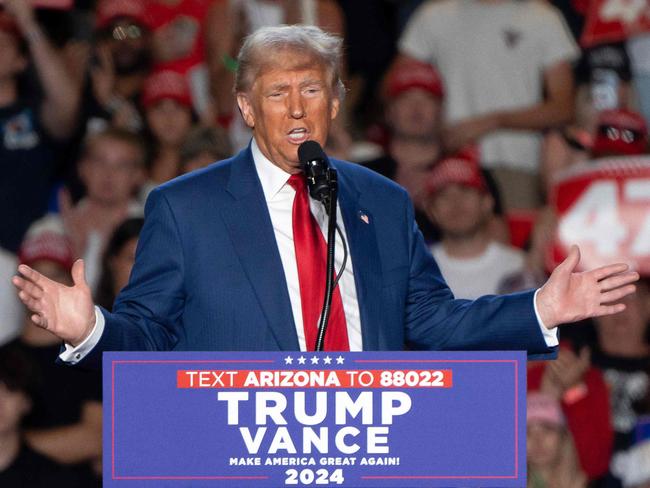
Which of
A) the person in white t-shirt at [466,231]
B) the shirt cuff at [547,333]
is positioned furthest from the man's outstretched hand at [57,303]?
the person in white t-shirt at [466,231]

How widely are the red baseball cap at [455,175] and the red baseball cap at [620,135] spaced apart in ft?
1.67

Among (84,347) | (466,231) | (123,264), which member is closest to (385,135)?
(466,231)

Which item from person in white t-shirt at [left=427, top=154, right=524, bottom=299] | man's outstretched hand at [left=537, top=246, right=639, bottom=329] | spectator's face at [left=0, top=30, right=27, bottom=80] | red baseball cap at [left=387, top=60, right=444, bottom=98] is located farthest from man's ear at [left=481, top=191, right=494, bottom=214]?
man's outstretched hand at [left=537, top=246, right=639, bottom=329]

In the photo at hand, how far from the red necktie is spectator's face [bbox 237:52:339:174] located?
134 mm

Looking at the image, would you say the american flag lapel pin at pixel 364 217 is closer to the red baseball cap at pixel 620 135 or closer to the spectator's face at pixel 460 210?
the spectator's face at pixel 460 210

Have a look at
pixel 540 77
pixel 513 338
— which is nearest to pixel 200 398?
pixel 513 338

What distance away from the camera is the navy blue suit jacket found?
2723mm

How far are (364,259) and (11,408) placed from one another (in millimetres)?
2655

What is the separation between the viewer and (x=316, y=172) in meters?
2.63

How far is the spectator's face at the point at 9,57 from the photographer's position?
580cm

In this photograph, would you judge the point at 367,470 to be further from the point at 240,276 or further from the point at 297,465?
the point at 240,276

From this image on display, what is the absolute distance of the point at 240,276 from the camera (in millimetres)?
2736

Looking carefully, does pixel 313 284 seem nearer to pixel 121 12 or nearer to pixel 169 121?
pixel 169 121

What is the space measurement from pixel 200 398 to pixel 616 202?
358cm
